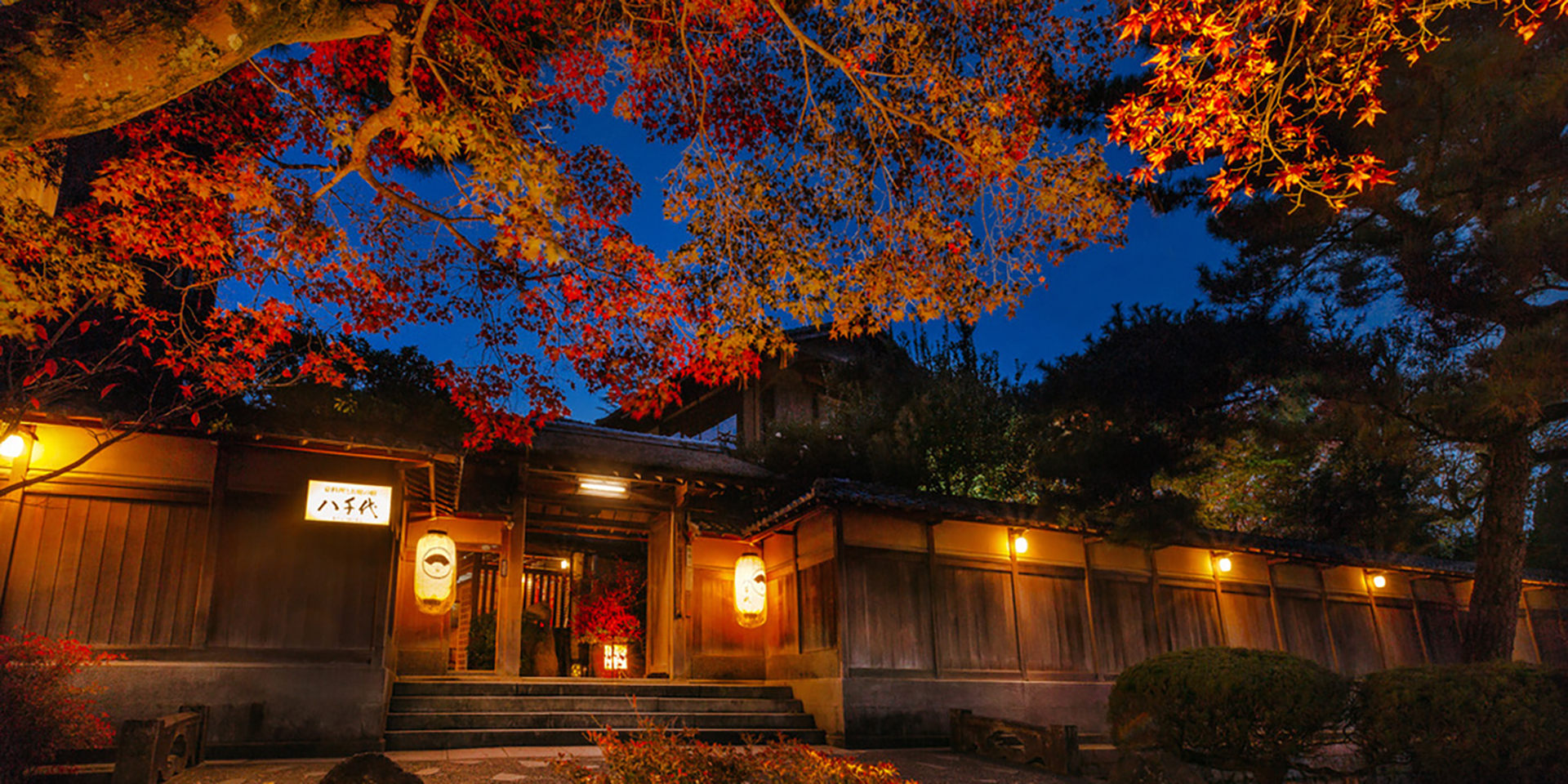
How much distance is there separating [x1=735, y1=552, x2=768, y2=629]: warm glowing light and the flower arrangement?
5.53 m

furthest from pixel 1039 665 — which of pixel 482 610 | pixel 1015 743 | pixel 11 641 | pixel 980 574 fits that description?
pixel 11 641

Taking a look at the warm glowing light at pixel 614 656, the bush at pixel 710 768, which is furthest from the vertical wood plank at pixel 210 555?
the warm glowing light at pixel 614 656

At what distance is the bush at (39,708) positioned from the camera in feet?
20.0

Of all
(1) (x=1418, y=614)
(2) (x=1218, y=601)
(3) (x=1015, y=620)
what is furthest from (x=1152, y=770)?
(1) (x=1418, y=614)

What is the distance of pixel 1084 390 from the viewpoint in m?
12.9

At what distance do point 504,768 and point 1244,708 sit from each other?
737 centimetres

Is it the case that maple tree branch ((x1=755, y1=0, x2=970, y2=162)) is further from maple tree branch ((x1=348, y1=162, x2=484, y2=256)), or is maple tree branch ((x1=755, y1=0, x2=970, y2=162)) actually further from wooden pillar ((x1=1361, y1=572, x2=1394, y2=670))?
wooden pillar ((x1=1361, y1=572, x2=1394, y2=670))

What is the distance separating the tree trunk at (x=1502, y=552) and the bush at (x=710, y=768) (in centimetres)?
1085

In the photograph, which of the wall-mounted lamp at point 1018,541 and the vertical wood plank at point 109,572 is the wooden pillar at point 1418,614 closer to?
the wall-mounted lamp at point 1018,541

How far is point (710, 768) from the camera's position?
5.16 meters

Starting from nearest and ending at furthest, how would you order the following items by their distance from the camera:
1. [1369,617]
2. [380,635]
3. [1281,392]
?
[380,635] → [1281,392] → [1369,617]

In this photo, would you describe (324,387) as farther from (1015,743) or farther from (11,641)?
(1015,743)

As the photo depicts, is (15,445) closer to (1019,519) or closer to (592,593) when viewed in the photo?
(592,593)

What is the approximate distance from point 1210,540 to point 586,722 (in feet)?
36.1
